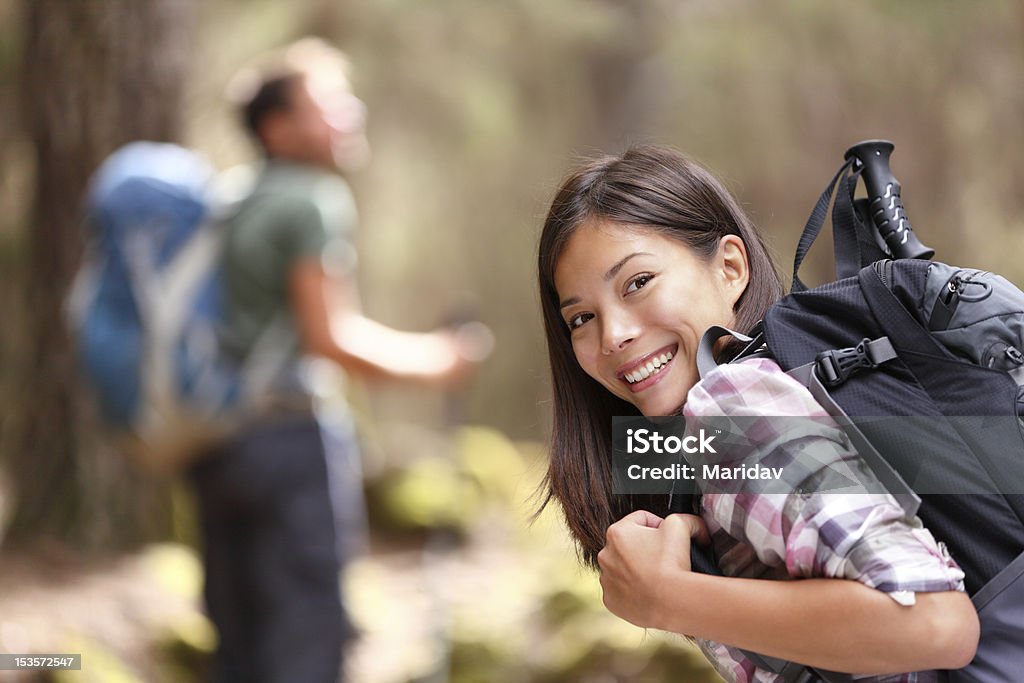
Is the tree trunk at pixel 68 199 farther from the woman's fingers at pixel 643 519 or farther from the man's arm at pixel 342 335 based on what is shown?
the woman's fingers at pixel 643 519

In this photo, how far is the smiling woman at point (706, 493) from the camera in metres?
1.02

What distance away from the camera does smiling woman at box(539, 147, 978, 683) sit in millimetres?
1022

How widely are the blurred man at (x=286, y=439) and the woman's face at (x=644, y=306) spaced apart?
175cm

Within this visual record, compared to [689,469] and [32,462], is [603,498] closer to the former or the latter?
[689,469]

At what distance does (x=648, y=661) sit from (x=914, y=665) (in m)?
2.62

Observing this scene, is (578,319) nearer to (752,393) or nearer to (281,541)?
(752,393)

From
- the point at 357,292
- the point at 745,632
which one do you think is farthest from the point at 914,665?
the point at 357,292

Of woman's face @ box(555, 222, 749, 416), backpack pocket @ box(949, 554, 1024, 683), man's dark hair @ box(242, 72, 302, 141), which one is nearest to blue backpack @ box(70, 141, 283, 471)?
man's dark hair @ box(242, 72, 302, 141)

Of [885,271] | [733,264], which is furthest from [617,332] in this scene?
[885,271]

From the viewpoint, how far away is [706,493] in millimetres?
1153

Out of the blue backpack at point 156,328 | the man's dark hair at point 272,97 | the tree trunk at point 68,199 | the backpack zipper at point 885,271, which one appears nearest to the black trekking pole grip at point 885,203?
the backpack zipper at point 885,271

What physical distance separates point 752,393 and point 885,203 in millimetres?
369

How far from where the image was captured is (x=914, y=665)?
3.40 ft

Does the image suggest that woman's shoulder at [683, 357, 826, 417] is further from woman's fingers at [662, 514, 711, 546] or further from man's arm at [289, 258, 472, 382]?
man's arm at [289, 258, 472, 382]
